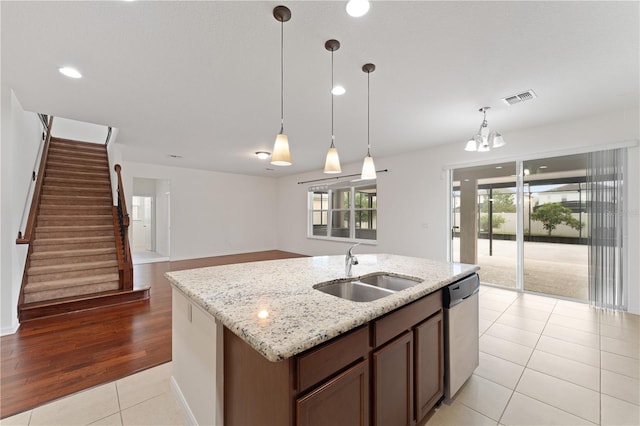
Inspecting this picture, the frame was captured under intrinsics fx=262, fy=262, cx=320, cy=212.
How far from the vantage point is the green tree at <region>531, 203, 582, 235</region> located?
3.90 metres

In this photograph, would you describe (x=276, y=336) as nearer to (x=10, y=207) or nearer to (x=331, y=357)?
(x=331, y=357)

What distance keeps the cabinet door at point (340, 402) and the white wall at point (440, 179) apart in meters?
4.24

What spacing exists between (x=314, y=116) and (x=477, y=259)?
14.0 feet

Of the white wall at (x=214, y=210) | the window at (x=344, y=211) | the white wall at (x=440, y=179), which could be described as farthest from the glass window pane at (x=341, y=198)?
the white wall at (x=214, y=210)

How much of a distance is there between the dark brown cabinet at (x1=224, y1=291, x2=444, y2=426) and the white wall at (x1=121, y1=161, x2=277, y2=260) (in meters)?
6.34

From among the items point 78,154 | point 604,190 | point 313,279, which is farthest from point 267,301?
point 78,154

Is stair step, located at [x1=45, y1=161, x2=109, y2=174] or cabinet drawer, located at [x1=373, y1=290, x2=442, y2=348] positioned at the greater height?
stair step, located at [x1=45, y1=161, x2=109, y2=174]

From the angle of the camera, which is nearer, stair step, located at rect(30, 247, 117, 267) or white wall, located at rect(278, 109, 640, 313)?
white wall, located at rect(278, 109, 640, 313)

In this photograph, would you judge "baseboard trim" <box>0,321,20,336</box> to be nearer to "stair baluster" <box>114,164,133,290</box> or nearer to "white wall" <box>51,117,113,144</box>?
"stair baluster" <box>114,164,133,290</box>

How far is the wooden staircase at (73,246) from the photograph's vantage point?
3496mm

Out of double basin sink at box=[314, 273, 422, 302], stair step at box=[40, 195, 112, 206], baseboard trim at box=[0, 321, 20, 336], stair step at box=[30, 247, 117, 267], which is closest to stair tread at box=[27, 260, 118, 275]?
stair step at box=[30, 247, 117, 267]

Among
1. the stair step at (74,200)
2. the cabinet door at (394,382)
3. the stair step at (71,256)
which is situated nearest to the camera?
the cabinet door at (394,382)

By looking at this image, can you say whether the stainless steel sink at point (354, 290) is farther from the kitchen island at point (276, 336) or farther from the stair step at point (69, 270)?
the stair step at point (69, 270)

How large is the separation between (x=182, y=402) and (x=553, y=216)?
523cm
